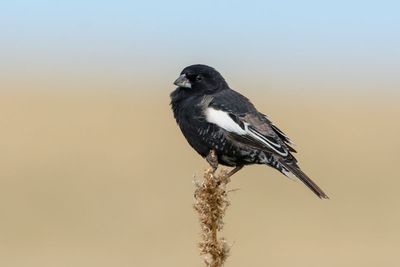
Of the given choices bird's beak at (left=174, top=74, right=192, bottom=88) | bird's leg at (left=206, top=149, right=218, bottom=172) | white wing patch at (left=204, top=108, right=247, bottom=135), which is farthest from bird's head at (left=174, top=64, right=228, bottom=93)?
bird's leg at (left=206, top=149, right=218, bottom=172)

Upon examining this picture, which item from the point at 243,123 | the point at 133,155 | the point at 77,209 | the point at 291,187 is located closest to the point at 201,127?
the point at 243,123

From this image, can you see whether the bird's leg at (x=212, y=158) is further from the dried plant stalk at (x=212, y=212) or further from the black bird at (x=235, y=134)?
the dried plant stalk at (x=212, y=212)

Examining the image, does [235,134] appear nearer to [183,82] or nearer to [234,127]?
[234,127]

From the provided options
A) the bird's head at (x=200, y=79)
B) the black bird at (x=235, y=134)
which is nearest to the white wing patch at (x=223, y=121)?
the black bird at (x=235, y=134)

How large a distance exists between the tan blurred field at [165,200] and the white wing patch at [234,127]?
15.3 ft

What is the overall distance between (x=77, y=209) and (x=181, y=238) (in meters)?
1.77

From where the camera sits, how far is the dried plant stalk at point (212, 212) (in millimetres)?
4492

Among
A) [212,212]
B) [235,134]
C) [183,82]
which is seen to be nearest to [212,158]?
[235,134]

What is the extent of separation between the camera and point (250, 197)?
15102 mm

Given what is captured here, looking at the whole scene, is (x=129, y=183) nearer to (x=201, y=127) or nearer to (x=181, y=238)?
(x=181, y=238)

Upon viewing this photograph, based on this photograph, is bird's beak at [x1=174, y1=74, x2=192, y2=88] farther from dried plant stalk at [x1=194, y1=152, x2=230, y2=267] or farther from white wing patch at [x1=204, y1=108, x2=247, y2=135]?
dried plant stalk at [x1=194, y1=152, x2=230, y2=267]

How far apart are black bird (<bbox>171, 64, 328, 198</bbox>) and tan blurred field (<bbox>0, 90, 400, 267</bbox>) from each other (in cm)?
448

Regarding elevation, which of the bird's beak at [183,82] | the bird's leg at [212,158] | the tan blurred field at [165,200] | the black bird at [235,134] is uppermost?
the tan blurred field at [165,200]

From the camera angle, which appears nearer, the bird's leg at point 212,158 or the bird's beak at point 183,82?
the bird's leg at point 212,158
